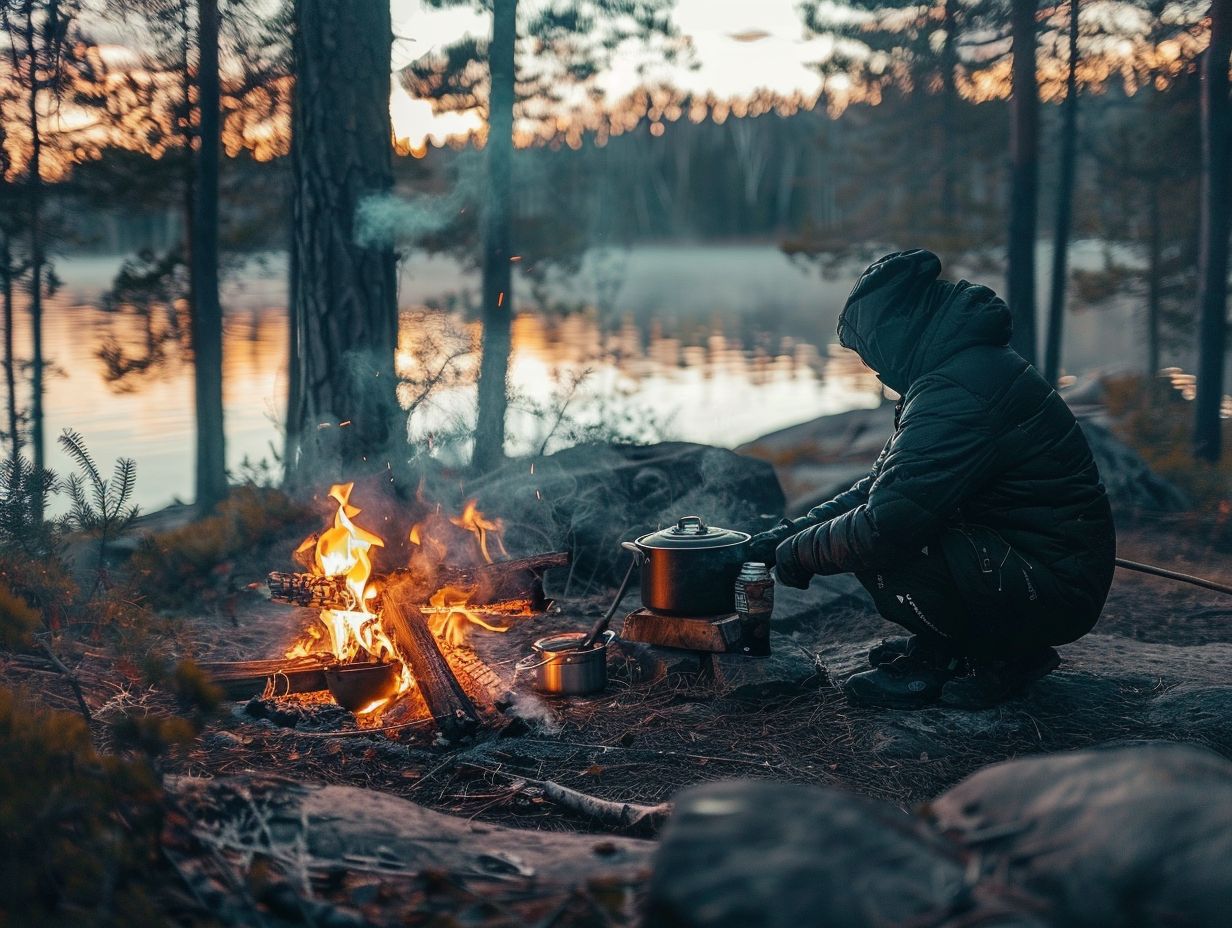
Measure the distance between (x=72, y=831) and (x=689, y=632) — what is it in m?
3.16

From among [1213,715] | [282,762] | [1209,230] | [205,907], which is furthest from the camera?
[1209,230]

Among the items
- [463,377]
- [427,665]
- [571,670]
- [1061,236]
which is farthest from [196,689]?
[1061,236]

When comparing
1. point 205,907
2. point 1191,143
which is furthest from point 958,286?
point 1191,143

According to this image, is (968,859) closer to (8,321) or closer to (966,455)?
(966,455)

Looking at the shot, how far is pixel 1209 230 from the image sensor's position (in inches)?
507

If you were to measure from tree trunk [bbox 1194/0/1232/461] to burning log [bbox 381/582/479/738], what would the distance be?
10.8m

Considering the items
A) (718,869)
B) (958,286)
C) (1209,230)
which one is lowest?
(718,869)

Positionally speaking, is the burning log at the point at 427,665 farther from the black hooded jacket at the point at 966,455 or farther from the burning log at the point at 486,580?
the black hooded jacket at the point at 966,455

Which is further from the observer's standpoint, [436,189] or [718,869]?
[436,189]

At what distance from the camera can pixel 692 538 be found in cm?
527

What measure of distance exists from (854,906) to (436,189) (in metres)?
20.0

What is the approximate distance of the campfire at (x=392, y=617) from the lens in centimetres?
512

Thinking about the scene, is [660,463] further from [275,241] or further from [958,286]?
[275,241]

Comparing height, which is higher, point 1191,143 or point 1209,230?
point 1191,143
